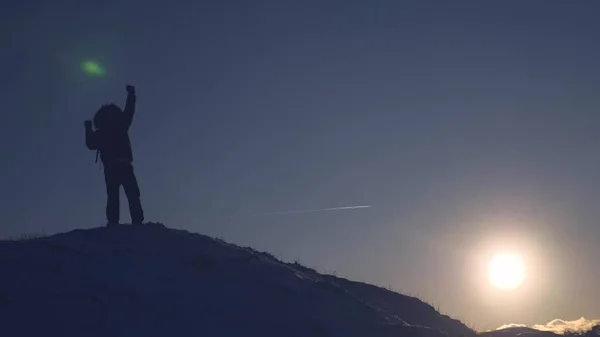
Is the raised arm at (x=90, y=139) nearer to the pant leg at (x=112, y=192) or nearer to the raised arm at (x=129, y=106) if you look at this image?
the pant leg at (x=112, y=192)

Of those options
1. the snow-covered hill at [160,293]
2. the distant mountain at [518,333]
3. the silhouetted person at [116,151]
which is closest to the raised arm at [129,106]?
the silhouetted person at [116,151]

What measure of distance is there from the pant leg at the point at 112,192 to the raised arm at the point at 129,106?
3.98 feet

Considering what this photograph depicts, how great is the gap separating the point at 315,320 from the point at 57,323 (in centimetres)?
506

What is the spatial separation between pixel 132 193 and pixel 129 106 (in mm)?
2267

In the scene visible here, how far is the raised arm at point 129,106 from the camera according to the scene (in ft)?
57.0

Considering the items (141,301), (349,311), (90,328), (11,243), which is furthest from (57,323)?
(349,311)

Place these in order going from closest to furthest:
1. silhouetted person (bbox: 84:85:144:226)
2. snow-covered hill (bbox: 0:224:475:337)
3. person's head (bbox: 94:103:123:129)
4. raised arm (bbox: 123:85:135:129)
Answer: snow-covered hill (bbox: 0:224:475:337)
silhouetted person (bbox: 84:85:144:226)
person's head (bbox: 94:103:123:129)
raised arm (bbox: 123:85:135:129)

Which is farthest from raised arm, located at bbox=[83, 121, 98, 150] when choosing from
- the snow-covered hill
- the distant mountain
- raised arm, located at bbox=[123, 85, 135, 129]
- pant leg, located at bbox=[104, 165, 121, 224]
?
the distant mountain

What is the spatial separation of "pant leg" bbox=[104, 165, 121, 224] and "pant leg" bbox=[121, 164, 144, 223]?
0.20 m

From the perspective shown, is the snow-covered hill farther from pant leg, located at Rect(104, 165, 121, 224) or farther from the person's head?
the person's head

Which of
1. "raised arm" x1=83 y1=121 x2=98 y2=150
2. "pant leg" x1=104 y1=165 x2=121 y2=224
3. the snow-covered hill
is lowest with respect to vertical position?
the snow-covered hill

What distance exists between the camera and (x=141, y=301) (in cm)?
1315

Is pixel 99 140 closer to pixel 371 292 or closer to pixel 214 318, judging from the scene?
pixel 214 318

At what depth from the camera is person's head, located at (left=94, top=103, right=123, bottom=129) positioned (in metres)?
17.2
